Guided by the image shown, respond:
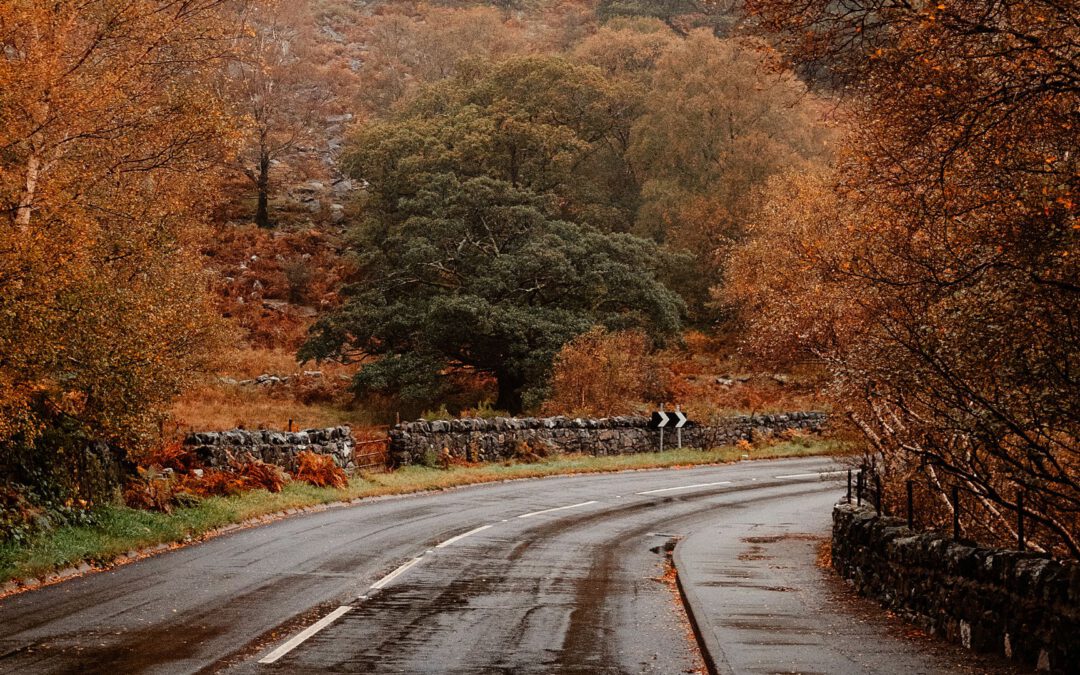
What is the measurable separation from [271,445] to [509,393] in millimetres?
20479

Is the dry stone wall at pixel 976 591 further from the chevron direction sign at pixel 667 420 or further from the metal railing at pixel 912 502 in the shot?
the chevron direction sign at pixel 667 420

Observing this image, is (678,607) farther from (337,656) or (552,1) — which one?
(552,1)

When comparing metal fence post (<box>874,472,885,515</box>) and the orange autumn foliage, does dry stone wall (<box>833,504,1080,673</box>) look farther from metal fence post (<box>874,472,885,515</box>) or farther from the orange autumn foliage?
the orange autumn foliage

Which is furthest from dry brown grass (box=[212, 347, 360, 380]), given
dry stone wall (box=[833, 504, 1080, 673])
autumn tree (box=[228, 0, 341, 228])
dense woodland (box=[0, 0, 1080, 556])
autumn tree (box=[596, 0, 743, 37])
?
autumn tree (box=[596, 0, 743, 37])

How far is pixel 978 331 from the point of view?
9234 mm

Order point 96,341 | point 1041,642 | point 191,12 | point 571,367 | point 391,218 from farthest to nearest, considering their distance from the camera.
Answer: point 391,218 → point 571,367 → point 191,12 → point 96,341 → point 1041,642

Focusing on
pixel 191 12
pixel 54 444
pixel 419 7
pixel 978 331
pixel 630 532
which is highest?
pixel 419 7

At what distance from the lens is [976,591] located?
9.66 m

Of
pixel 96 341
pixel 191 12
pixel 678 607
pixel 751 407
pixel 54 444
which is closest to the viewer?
pixel 678 607

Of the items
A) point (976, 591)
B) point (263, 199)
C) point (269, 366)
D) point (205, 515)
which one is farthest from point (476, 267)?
point (976, 591)

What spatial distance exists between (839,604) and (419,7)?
113 meters

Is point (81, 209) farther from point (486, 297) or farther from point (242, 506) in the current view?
point (486, 297)

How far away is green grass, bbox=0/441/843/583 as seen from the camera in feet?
48.7

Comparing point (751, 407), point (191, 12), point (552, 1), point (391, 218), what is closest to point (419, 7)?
point (552, 1)
